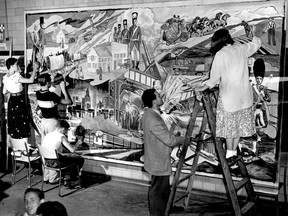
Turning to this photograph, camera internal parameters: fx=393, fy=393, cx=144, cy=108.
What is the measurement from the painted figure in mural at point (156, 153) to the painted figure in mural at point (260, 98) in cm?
131

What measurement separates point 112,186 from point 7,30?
11.9 ft

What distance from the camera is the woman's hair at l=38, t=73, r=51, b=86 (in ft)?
23.3

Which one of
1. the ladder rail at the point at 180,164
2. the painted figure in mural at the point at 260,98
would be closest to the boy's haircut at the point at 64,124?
the ladder rail at the point at 180,164

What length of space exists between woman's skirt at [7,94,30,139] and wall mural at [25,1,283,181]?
24 centimetres

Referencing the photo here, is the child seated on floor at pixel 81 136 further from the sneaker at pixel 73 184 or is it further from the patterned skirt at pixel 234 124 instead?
the patterned skirt at pixel 234 124

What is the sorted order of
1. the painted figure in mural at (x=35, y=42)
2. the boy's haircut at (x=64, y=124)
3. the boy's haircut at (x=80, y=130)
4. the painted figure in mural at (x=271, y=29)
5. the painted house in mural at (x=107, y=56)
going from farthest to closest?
1. the painted figure in mural at (x=35, y=42)
2. the boy's haircut at (x=80, y=130)
3. the boy's haircut at (x=64, y=124)
4. the painted house in mural at (x=107, y=56)
5. the painted figure in mural at (x=271, y=29)

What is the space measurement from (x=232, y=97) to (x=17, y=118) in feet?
13.6

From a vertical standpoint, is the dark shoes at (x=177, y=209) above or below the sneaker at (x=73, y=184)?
above

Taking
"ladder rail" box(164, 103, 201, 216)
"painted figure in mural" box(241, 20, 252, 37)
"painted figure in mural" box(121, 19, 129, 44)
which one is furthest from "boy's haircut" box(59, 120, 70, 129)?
"painted figure in mural" box(241, 20, 252, 37)

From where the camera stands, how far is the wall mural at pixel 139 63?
530 cm

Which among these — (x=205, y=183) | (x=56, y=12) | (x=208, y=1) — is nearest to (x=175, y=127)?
(x=205, y=183)

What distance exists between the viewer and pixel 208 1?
5582 mm

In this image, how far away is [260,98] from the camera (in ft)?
17.4

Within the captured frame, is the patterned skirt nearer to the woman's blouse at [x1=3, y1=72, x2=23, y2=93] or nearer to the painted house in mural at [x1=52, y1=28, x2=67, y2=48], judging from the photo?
the painted house in mural at [x1=52, y1=28, x2=67, y2=48]
